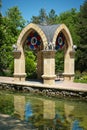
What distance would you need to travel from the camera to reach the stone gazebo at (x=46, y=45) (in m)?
26.2

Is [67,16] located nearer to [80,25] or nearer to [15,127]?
[80,25]

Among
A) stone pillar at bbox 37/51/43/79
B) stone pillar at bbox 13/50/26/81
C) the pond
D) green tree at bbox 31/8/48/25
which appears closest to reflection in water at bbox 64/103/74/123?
the pond

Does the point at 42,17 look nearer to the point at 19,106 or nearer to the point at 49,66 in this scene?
the point at 49,66

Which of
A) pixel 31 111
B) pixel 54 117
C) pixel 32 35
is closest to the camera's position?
pixel 54 117

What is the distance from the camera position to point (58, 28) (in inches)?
1080

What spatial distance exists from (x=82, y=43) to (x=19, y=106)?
2229 cm

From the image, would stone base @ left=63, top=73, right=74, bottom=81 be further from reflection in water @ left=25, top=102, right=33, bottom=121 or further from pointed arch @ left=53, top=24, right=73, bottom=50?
reflection in water @ left=25, top=102, right=33, bottom=121

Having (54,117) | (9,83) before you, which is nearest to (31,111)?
(54,117)

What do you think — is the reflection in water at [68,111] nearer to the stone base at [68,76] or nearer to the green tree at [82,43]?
the stone base at [68,76]

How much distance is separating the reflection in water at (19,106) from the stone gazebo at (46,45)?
4.14m

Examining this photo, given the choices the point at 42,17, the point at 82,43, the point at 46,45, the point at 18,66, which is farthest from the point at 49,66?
the point at 42,17

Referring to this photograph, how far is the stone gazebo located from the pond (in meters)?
3.51

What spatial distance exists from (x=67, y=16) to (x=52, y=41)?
29021 mm

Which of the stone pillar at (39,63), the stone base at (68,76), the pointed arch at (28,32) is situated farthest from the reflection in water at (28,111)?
the stone pillar at (39,63)
